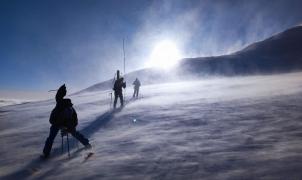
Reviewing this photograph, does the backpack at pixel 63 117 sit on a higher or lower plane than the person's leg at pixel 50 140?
higher

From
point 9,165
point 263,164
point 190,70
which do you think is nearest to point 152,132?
point 9,165

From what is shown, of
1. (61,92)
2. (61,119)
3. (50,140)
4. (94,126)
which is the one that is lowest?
(94,126)

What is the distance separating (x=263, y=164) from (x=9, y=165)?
7.05 meters

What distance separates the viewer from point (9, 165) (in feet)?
32.3

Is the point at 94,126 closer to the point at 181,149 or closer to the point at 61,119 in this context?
the point at 61,119

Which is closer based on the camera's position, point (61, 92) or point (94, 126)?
point (61, 92)

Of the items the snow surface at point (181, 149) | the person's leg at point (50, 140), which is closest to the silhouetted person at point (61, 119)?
the person's leg at point (50, 140)

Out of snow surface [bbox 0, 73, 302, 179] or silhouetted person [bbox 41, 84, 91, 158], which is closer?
snow surface [bbox 0, 73, 302, 179]

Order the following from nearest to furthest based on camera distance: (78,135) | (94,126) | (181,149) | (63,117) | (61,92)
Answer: (181,149) < (63,117) < (61,92) < (78,135) < (94,126)

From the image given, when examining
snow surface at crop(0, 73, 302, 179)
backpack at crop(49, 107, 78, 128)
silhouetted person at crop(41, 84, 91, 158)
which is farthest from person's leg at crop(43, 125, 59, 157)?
snow surface at crop(0, 73, 302, 179)

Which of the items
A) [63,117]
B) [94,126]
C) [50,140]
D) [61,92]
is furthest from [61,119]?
[94,126]

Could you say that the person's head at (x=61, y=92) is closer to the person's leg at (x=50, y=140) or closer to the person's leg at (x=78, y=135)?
the person's leg at (x=50, y=140)

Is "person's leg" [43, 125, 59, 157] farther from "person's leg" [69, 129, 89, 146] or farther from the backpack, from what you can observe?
"person's leg" [69, 129, 89, 146]

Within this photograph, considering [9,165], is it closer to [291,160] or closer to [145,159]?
[145,159]
